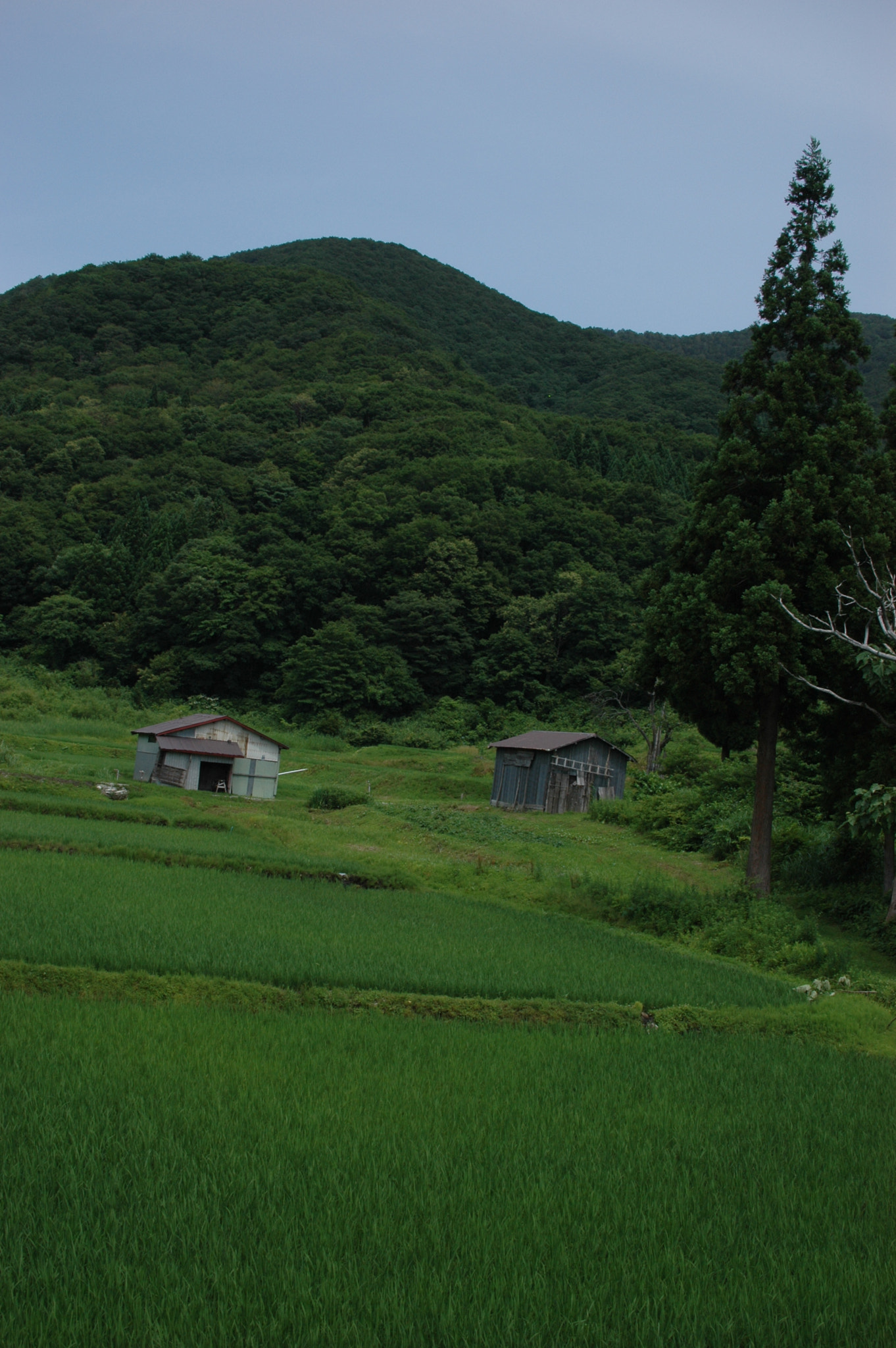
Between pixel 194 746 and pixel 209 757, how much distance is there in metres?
0.73

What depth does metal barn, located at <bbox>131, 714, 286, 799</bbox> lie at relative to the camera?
35375mm

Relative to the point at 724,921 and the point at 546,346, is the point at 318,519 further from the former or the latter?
the point at 546,346

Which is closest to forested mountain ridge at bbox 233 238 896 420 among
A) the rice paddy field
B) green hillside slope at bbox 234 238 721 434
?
green hillside slope at bbox 234 238 721 434

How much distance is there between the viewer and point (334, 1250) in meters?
4.10

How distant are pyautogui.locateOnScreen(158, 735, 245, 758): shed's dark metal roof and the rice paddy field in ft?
72.0

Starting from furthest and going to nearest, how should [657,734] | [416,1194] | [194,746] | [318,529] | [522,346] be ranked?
[522,346] → [318,529] → [657,734] → [194,746] → [416,1194]

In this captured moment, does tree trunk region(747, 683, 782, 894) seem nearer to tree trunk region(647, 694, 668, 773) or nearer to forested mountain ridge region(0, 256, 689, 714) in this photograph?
tree trunk region(647, 694, 668, 773)

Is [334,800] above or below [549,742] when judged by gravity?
below

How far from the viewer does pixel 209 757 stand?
3562cm

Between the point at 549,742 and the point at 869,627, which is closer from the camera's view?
the point at 869,627

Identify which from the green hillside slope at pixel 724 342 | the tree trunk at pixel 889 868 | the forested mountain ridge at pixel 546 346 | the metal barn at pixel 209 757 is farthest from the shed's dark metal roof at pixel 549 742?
the green hillside slope at pixel 724 342

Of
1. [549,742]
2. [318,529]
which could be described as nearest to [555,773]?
[549,742]

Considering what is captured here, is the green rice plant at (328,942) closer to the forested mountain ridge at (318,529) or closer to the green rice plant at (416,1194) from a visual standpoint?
the green rice plant at (416,1194)

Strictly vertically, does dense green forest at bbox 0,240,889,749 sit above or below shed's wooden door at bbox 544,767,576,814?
above
